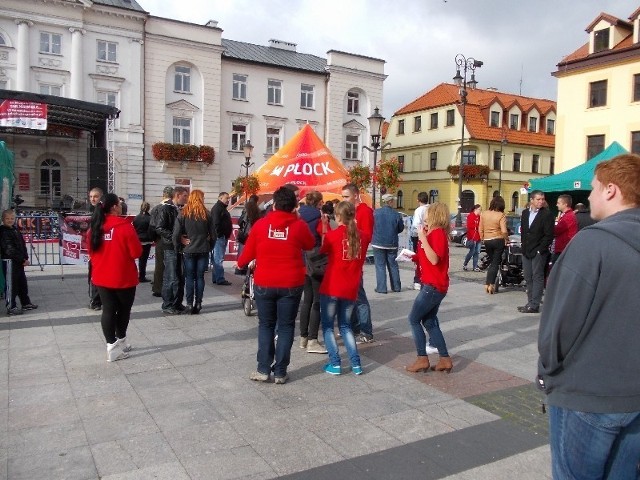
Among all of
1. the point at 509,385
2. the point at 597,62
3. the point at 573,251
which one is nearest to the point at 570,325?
the point at 573,251

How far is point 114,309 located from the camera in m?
5.75

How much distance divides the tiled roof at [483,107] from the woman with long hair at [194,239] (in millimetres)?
41446

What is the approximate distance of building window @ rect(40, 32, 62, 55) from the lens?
99.3 ft

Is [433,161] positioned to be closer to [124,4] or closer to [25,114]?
[124,4]

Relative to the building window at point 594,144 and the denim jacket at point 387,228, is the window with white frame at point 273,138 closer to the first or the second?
the building window at point 594,144

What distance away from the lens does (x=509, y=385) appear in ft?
17.5

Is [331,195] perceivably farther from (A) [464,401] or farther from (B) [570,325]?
(B) [570,325]

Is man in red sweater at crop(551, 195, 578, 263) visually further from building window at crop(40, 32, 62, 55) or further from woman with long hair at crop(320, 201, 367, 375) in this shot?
building window at crop(40, 32, 62, 55)

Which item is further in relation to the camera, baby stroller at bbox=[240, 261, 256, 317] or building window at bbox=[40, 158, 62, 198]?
building window at bbox=[40, 158, 62, 198]

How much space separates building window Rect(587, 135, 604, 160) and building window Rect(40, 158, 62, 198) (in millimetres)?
29859

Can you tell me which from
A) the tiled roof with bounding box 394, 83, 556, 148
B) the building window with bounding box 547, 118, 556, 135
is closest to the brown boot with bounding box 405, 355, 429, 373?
the tiled roof with bounding box 394, 83, 556, 148

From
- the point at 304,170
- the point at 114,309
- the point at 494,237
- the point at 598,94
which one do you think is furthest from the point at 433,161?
the point at 114,309

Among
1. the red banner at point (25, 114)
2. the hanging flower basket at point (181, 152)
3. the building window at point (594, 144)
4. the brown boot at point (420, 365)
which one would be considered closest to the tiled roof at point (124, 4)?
the hanging flower basket at point (181, 152)

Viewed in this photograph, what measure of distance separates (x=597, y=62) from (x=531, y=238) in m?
25.8
